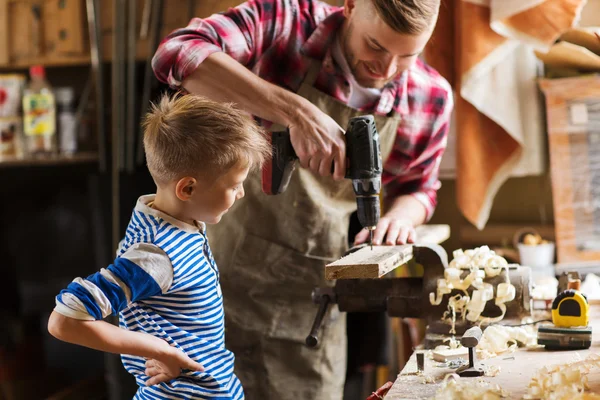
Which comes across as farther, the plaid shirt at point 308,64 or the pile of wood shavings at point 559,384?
the plaid shirt at point 308,64

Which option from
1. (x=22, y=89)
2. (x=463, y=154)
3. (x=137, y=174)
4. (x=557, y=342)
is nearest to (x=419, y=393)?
(x=557, y=342)

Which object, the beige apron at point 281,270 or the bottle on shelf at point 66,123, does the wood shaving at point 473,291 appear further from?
the bottle on shelf at point 66,123

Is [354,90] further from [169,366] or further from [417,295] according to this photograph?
[169,366]

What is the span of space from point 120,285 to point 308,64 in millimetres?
836

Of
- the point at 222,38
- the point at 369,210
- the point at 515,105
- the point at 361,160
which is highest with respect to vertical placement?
the point at 222,38

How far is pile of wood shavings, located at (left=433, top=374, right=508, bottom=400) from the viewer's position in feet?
3.49

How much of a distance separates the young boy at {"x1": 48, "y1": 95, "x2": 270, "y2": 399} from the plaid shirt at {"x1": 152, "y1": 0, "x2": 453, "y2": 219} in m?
0.27

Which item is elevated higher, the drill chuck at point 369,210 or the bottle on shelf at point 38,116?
the bottle on shelf at point 38,116

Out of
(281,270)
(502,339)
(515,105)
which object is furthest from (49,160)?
(502,339)

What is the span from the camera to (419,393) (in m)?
1.13

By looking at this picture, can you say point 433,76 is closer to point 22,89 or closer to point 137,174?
point 137,174

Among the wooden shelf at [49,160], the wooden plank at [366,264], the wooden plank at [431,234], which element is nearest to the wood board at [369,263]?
the wooden plank at [366,264]

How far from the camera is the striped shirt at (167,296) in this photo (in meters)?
1.11

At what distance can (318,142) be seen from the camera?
1.49 m
